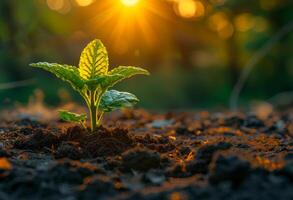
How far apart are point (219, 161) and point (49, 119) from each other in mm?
3385

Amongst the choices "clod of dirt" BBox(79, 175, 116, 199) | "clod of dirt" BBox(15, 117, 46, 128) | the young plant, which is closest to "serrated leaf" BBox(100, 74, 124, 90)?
the young plant

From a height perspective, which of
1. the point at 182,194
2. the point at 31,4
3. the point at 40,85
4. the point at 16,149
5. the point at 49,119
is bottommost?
the point at 182,194

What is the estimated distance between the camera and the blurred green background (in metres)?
15.4

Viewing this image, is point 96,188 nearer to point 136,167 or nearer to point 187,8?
point 136,167

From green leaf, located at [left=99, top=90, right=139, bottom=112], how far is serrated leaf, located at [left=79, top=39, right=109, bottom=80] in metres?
0.18

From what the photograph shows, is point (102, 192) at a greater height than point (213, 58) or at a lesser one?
lesser

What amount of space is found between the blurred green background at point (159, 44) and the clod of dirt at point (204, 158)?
8.13m

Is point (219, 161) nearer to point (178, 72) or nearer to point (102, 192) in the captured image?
point (102, 192)

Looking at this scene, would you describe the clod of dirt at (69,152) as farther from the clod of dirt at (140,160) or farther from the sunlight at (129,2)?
the sunlight at (129,2)

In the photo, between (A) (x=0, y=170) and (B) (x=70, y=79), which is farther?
(B) (x=70, y=79)

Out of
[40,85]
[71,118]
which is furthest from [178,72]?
[71,118]

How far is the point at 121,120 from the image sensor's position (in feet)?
18.6

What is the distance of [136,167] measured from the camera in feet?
9.61

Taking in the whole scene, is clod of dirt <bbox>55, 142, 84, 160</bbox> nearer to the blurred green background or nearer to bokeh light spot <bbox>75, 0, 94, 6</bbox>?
the blurred green background
